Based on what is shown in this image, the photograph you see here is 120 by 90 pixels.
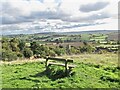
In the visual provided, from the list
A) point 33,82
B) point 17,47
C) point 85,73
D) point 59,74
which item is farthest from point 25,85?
point 17,47

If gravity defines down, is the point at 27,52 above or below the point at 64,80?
below

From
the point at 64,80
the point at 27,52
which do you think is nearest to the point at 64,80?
the point at 64,80

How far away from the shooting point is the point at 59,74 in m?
13.4

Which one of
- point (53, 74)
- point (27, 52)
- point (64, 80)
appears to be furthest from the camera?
point (27, 52)

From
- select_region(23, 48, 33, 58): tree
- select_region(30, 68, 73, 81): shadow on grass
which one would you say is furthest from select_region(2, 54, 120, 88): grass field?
select_region(23, 48, 33, 58): tree

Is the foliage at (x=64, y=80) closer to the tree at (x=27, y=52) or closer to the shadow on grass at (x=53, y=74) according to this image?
the shadow on grass at (x=53, y=74)

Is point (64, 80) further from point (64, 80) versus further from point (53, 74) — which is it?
point (53, 74)

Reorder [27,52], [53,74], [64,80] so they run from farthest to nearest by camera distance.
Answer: [27,52], [53,74], [64,80]

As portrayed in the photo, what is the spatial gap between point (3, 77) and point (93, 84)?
16.7 feet

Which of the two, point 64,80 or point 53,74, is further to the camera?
point 53,74

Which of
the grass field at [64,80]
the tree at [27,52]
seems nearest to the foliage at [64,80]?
the grass field at [64,80]

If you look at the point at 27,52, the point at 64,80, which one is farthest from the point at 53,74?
the point at 27,52

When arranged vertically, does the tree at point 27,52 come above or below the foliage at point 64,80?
below

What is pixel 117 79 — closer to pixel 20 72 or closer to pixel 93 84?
pixel 93 84
